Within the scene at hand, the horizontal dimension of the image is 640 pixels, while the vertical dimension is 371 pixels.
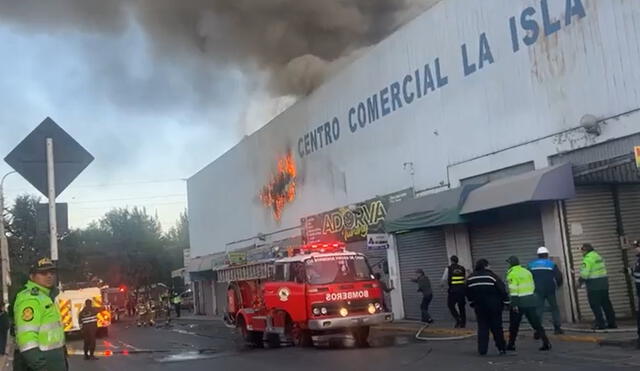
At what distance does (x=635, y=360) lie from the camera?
32.0 ft

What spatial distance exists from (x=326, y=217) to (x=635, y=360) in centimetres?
1572

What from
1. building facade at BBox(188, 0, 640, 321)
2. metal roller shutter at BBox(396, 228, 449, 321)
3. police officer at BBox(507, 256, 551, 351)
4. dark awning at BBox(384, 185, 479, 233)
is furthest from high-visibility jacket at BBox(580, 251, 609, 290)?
metal roller shutter at BBox(396, 228, 449, 321)

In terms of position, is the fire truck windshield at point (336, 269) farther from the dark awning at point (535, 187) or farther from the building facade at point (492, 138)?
the dark awning at point (535, 187)

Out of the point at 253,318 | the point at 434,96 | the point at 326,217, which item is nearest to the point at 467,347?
the point at 253,318

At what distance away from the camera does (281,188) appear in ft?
96.1

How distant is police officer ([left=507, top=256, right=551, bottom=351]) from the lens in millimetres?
11492

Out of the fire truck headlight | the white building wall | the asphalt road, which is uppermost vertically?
the white building wall

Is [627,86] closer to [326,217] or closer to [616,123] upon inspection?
[616,123]

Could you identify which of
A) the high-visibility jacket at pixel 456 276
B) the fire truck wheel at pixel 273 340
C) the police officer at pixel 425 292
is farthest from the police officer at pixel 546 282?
the fire truck wheel at pixel 273 340

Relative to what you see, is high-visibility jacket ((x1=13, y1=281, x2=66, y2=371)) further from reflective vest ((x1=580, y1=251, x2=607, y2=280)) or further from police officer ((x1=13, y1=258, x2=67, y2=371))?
reflective vest ((x1=580, y1=251, x2=607, y2=280))

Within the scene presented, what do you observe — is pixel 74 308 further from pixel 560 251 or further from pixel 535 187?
pixel 535 187

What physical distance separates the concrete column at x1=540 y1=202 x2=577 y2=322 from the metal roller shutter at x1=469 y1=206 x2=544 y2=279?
1.41 ft

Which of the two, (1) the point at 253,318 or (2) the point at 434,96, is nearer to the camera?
(1) the point at 253,318

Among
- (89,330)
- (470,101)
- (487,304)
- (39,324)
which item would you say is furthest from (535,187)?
(89,330)
